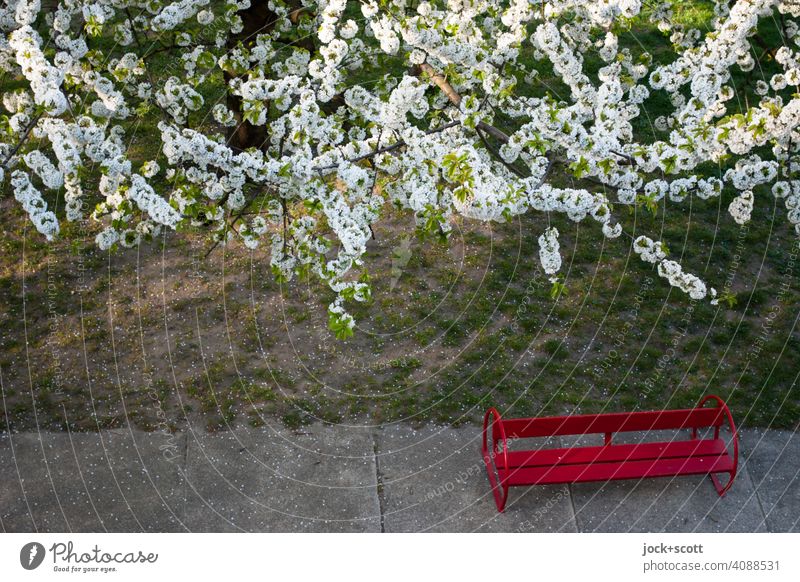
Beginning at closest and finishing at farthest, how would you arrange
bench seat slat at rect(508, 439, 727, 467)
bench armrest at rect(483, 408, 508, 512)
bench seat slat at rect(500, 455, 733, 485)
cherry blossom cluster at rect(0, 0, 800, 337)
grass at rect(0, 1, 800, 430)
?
cherry blossom cluster at rect(0, 0, 800, 337)
bench armrest at rect(483, 408, 508, 512)
bench seat slat at rect(500, 455, 733, 485)
bench seat slat at rect(508, 439, 727, 467)
grass at rect(0, 1, 800, 430)

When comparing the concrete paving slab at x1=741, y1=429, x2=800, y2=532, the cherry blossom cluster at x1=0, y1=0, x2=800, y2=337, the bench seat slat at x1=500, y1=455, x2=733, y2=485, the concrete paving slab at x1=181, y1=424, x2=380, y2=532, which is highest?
the cherry blossom cluster at x1=0, y1=0, x2=800, y2=337

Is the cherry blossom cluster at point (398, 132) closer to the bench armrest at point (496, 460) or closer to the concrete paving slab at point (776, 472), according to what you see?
the bench armrest at point (496, 460)

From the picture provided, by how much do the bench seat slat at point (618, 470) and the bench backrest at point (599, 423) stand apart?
0.25 meters

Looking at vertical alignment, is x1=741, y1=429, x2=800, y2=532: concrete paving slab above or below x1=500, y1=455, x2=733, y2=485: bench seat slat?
below

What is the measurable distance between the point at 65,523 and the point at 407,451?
2.53 metres

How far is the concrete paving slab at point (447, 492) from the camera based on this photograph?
7.00 m

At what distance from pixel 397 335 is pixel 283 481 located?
6.03ft

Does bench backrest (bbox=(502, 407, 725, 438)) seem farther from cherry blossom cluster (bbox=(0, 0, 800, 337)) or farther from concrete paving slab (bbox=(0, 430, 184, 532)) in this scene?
concrete paving slab (bbox=(0, 430, 184, 532))

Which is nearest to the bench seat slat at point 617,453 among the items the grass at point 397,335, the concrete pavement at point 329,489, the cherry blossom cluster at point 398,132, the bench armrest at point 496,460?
the bench armrest at point 496,460

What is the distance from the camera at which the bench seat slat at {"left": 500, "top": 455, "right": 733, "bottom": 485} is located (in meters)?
7.05

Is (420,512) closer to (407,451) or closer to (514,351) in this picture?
(407,451)

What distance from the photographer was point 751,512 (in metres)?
7.10

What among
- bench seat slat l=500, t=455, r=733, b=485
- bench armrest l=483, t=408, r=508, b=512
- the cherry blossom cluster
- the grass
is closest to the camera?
the cherry blossom cluster

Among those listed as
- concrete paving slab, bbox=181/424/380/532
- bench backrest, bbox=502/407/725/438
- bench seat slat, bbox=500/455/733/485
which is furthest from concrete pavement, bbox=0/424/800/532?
bench backrest, bbox=502/407/725/438
